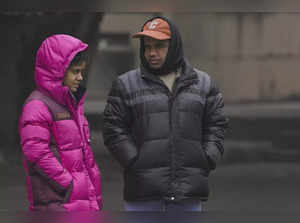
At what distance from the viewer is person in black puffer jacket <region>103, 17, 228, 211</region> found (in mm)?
3393

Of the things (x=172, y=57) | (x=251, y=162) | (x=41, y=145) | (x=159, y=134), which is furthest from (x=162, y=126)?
(x=251, y=162)

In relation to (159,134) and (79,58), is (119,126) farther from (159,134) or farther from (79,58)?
(79,58)

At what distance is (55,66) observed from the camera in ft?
11.1

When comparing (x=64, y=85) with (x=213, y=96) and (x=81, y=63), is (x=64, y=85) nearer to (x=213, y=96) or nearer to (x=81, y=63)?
(x=81, y=63)

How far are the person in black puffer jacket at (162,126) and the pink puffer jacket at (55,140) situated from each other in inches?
7.7

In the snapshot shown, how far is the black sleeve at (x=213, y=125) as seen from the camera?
3.53 metres

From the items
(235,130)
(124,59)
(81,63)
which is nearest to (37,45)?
(124,59)

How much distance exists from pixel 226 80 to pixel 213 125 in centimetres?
338

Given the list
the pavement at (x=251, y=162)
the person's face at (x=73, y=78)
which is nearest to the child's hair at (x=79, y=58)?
the person's face at (x=73, y=78)

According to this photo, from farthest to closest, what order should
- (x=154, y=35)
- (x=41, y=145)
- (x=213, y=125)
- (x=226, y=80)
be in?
1. (x=226, y=80)
2. (x=213, y=125)
3. (x=154, y=35)
4. (x=41, y=145)

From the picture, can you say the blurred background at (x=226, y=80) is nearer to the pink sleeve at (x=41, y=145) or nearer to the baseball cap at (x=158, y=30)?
the baseball cap at (x=158, y=30)

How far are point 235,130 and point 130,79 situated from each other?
140 inches

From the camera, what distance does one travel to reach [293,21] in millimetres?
6805

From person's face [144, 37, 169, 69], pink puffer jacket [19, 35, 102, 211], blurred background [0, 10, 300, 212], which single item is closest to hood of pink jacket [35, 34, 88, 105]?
pink puffer jacket [19, 35, 102, 211]
